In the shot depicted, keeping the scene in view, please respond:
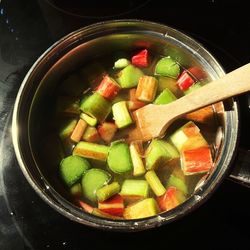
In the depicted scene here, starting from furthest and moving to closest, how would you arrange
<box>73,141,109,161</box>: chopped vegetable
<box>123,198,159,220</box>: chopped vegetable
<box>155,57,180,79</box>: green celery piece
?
1. <box>155,57,180,79</box>: green celery piece
2. <box>73,141,109,161</box>: chopped vegetable
3. <box>123,198,159,220</box>: chopped vegetable

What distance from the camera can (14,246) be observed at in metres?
1.27

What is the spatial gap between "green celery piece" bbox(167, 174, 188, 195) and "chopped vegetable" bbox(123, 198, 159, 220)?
82 mm

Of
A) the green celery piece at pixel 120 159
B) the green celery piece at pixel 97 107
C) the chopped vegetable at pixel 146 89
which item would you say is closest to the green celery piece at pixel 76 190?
the green celery piece at pixel 120 159

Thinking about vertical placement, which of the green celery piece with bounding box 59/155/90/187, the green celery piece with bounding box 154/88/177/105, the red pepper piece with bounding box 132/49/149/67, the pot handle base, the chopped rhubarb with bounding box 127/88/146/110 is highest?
the red pepper piece with bounding box 132/49/149/67

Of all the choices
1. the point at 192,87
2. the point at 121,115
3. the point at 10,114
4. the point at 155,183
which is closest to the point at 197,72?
the point at 192,87

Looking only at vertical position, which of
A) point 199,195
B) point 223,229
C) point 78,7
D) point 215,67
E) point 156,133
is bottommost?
point 223,229

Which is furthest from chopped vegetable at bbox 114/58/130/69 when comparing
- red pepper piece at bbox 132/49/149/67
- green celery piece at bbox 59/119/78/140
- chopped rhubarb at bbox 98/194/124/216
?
chopped rhubarb at bbox 98/194/124/216

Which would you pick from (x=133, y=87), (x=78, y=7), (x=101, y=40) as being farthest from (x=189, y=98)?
(x=78, y=7)

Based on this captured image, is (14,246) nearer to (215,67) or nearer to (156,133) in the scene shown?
(156,133)

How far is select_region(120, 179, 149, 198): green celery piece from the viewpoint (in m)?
1.24

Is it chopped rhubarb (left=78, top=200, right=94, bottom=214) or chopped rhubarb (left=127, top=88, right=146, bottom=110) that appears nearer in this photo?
chopped rhubarb (left=78, top=200, right=94, bottom=214)

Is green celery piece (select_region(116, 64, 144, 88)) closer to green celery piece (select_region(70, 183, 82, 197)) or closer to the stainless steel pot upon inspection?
the stainless steel pot

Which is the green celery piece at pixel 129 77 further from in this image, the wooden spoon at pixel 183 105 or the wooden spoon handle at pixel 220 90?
the wooden spoon handle at pixel 220 90

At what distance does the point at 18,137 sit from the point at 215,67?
2.00ft
